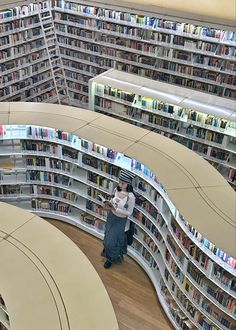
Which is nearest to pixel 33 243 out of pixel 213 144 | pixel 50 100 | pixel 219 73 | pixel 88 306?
pixel 88 306

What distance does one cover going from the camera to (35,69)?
31.2 feet

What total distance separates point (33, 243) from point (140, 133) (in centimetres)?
248

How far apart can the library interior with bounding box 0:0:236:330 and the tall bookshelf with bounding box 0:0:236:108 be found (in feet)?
0.09

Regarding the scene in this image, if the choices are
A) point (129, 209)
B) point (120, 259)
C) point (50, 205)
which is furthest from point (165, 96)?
point (120, 259)

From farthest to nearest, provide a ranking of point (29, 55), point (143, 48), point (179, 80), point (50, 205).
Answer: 1. point (29, 55)
2. point (143, 48)
3. point (179, 80)
4. point (50, 205)

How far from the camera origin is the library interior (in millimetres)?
4160

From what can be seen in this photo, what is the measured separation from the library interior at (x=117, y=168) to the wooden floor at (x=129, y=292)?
0.02 metres

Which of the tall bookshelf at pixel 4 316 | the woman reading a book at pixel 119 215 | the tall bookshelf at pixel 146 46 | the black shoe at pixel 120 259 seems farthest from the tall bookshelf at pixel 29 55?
the tall bookshelf at pixel 4 316

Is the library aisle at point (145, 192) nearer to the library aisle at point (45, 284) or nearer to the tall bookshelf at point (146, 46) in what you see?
the library aisle at point (45, 284)

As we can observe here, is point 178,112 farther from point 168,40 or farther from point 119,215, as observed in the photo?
point 119,215

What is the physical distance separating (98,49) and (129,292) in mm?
6075

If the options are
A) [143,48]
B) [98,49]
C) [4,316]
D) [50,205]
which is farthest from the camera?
[98,49]

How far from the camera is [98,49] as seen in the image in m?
Result: 9.77

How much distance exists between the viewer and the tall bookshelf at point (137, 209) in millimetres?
4547
